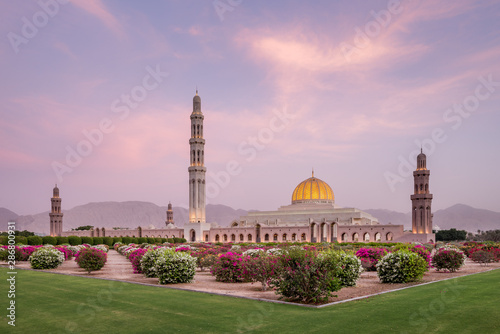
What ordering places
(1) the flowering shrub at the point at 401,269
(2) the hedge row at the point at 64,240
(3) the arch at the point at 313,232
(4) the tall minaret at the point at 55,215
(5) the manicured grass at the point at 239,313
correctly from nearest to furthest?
(5) the manicured grass at the point at 239,313 < (1) the flowering shrub at the point at 401,269 < (2) the hedge row at the point at 64,240 < (3) the arch at the point at 313,232 < (4) the tall minaret at the point at 55,215

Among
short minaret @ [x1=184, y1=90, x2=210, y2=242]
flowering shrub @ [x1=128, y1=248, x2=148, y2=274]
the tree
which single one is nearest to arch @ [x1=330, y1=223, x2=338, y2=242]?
short minaret @ [x1=184, y1=90, x2=210, y2=242]

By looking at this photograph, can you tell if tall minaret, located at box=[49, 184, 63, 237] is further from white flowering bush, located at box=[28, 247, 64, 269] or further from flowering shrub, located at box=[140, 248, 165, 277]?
flowering shrub, located at box=[140, 248, 165, 277]

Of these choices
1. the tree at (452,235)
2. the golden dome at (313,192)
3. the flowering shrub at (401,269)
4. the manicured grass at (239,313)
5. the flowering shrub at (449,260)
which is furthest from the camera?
the tree at (452,235)

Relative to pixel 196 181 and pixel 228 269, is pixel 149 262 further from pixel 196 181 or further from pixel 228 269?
pixel 196 181

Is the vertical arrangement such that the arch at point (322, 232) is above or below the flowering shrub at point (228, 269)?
below

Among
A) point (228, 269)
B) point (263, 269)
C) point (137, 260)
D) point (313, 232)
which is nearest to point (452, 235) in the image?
point (313, 232)

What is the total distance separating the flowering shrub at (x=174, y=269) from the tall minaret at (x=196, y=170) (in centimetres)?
6222

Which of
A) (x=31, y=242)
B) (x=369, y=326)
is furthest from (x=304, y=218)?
(x=369, y=326)

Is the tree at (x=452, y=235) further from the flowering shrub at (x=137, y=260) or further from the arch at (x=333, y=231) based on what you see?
the flowering shrub at (x=137, y=260)

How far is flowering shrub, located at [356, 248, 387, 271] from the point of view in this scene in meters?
20.3

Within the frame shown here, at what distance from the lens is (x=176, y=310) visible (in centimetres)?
912

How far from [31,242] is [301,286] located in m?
39.5

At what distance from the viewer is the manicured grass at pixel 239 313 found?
7391mm

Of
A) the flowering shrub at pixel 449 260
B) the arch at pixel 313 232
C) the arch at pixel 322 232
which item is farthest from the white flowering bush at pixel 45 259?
the arch at pixel 322 232
